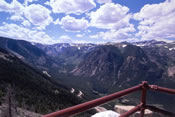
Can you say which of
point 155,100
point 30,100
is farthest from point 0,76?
point 155,100

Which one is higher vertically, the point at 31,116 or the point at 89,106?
the point at 89,106

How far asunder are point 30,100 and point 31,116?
21.1 meters

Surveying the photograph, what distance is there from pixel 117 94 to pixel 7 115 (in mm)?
28153

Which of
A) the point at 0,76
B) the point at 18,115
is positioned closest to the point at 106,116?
the point at 18,115

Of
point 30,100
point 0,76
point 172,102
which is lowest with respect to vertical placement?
point 172,102

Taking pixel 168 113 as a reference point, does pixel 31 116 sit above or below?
below

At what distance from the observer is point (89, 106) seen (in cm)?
249

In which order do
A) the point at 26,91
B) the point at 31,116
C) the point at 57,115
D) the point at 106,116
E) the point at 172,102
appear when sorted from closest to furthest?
the point at 57,115, the point at 106,116, the point at 31,116, the point at 26,91, the point at 172,102

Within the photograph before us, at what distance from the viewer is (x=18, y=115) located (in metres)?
33.1

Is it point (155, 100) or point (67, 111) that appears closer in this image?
point (67, 111)

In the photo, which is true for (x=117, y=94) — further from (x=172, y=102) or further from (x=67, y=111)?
(x=172, y=102)

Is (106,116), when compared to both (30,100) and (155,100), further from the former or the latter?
(155,100)

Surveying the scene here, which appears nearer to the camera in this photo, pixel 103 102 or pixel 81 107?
pixel 81 107

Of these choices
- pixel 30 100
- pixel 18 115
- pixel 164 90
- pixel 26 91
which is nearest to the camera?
pixel 164 90
